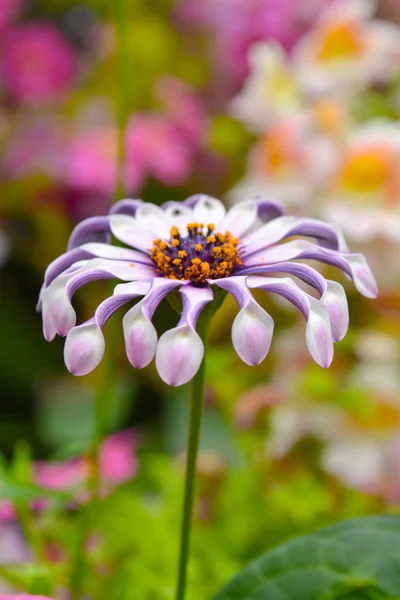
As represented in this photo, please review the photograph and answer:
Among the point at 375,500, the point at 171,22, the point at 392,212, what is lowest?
the point at 375,500

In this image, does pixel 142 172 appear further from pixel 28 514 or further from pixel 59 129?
pixel 28 514

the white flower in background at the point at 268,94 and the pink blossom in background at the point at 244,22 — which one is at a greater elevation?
the pink blossom in background at the point at 244,22

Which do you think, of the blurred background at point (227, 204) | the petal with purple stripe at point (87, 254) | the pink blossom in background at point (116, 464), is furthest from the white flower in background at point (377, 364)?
the petal with purple stripe at point (87, 254)

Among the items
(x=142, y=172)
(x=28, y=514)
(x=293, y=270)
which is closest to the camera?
(x=293, y=270)

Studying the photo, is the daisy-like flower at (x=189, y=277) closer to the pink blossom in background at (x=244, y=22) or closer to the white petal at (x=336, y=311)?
the white petal at (x=336, y=311)

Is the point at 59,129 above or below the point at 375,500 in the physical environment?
above

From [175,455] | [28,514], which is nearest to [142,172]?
[175,455]
